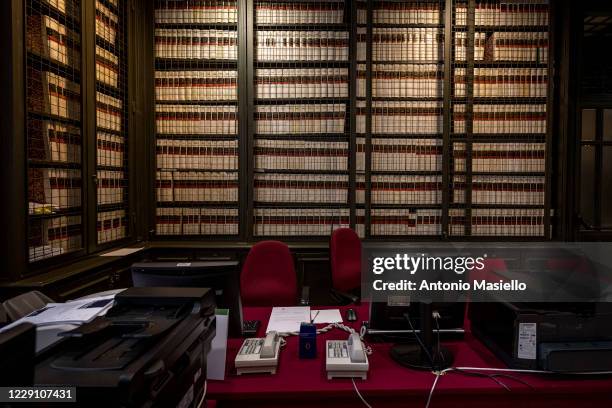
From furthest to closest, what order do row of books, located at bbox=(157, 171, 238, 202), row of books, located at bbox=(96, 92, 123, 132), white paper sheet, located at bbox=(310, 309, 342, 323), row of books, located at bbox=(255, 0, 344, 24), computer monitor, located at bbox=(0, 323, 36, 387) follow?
row of books, located at bbox=(157, 171, 238, 202) → row of books, located at bbox=(255, 0, 344, 24) → row of books, located at bbox=(96, 92, 123, 132) → white paper sheet, located at bbox=(310, 309, 342, 323) → computer monitor, located at bbox=(0, 323, 36, 387)

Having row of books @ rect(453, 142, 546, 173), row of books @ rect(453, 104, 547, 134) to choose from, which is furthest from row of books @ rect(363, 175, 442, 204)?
row of books @ rect(453, 104, 547, 134)

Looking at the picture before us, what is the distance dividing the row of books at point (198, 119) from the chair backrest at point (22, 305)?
2.22 m

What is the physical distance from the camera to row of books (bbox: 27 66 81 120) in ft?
7.41

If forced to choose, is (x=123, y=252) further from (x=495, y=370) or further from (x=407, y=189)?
(x=495, y=370)

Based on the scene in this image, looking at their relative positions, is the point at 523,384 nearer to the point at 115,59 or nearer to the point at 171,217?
the point at 171,217

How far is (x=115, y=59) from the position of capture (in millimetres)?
3191

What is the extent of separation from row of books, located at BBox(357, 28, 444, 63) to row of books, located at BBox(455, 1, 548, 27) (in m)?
0.27

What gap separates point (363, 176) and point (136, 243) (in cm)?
214

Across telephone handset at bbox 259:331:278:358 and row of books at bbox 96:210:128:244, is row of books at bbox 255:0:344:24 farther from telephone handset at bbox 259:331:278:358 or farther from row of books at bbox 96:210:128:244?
telephone handset at bbox 259:331:278:358

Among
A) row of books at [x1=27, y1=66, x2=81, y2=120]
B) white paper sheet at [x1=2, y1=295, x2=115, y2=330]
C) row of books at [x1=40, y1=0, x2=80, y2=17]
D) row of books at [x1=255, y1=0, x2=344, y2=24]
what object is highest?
row of books at [x1=255, y1=0, x2=344, y2=24]

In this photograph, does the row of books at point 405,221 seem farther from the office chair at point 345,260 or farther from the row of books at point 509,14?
the row of books at point 509,14

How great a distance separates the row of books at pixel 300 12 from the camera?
359 centimetres

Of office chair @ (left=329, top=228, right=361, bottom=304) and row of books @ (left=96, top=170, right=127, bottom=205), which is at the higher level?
row of books @ (left=96, top=170, right=127, bottom=205)

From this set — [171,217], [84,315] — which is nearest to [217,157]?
[171,217]
